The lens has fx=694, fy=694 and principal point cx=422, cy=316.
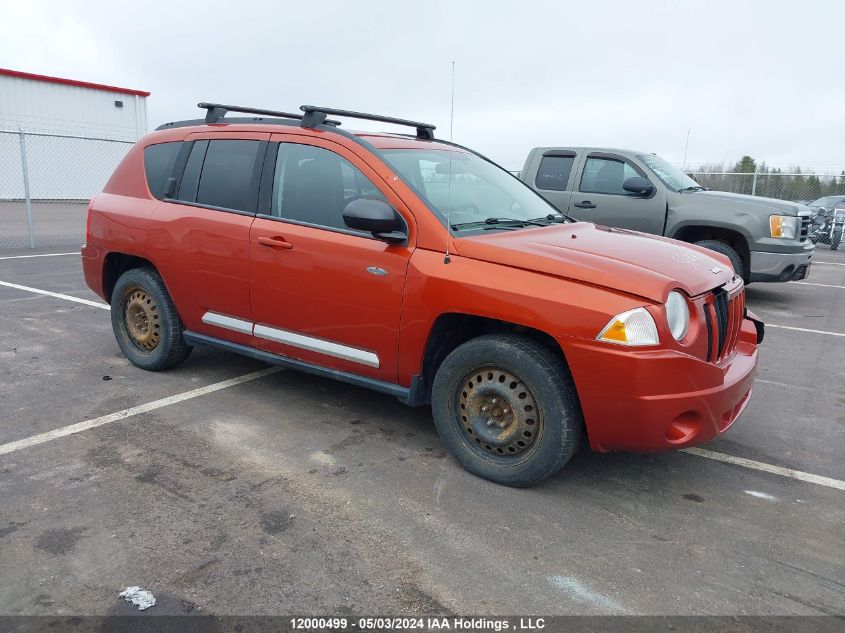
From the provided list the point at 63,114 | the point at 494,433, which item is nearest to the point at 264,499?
the point at 494,433

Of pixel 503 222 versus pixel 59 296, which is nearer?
pixel 503 222

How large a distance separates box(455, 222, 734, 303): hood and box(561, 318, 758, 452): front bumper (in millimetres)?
311

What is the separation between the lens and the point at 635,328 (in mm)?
3205

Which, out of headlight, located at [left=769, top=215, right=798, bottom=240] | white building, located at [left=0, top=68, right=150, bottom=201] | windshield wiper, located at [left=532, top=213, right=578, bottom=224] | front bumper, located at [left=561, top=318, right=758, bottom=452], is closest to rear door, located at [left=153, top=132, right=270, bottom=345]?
windshield wiper, located at [left=532, top=213, right=578, bottom=224]

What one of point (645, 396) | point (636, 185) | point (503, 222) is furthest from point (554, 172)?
point (645, 396)

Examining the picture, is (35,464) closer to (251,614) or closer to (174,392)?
(174,392)

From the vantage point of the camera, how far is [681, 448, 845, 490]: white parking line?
3.82 metres

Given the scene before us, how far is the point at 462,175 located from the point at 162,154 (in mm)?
2329

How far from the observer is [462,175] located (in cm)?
455

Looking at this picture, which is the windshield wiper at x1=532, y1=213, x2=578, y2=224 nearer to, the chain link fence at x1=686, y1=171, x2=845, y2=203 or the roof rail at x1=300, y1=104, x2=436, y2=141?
the roof rail at x1=300, y1=104, x2=436, y2=141

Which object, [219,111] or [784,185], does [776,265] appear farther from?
[784,185]

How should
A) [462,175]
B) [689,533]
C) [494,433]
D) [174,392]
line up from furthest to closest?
[174,392], [462,175], [494,433], [689,533]

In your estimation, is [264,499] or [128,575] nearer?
[128,575]

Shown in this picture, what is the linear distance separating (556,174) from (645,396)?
674cm
